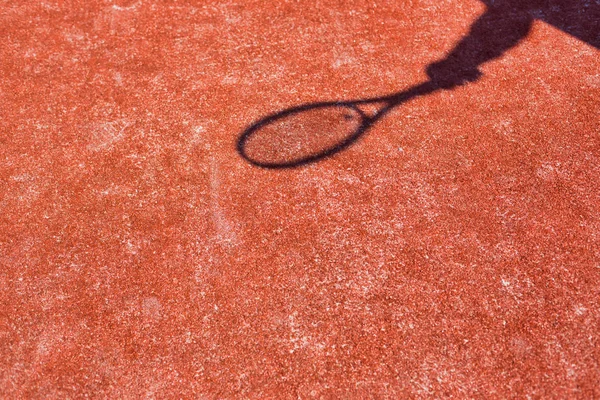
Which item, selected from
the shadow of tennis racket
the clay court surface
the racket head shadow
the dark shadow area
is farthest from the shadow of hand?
the racket head shadow

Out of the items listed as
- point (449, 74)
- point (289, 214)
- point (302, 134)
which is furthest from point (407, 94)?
point (289, 214)

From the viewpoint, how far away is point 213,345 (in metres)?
6.01

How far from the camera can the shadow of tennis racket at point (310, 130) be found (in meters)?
7.79

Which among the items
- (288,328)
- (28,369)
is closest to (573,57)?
(288,328)

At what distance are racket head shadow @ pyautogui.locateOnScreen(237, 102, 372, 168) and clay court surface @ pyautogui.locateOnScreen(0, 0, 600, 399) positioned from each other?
0.53 ft

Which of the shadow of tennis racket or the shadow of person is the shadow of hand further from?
the shadow of tennis racket

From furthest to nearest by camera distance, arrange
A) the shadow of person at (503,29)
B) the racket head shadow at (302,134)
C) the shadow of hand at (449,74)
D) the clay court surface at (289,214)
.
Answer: the shadow of person at (503,29), the shadow of hand at (449,74), the racket head shadow at (302,134), the clay court surface at (289,214)

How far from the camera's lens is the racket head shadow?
7.78 m

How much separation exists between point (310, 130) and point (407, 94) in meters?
1.64

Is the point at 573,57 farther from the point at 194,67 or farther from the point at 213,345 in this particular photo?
the point at 213,345

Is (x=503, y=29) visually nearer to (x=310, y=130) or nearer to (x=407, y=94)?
(x=407, y=94)

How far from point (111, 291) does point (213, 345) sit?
1.39m

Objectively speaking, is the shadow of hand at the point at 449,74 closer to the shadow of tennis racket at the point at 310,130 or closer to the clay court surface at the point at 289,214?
the clay court surface at the point at 289,214

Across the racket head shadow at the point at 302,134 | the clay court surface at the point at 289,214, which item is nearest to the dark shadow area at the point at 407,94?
the racket head shadow at the point at 302,134
